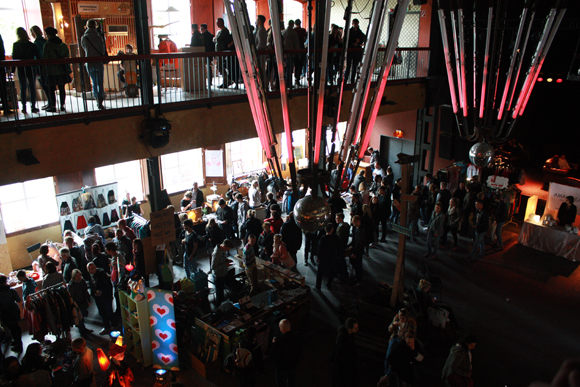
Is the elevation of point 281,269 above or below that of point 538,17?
below

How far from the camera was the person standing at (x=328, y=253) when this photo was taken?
8.82 metres

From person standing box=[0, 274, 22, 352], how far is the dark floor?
1233mm

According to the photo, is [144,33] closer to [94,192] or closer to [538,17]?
[94,192]

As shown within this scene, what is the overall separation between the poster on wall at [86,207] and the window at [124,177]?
982 mm

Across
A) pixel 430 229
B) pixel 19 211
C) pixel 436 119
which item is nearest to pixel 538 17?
pixel 436 119

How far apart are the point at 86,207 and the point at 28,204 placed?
1526mm

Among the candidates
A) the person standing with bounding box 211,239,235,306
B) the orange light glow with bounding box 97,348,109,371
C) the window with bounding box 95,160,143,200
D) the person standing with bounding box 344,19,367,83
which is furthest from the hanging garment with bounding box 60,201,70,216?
the person standing with bounding box 344,19,367,83

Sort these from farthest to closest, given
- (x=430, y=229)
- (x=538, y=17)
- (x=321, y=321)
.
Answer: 1. (x=538, y=17)
2. (x=430, y=229)
3. (x=321, y=321)

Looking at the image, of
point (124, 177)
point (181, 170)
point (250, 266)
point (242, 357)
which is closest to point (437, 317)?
point (242, 357)

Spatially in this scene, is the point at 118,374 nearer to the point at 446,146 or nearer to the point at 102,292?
the point at 102,292

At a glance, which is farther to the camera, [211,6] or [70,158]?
[211,6]

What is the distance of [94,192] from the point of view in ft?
37.6

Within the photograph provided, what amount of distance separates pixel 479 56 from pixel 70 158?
11.5 m

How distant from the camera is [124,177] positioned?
514 inches
